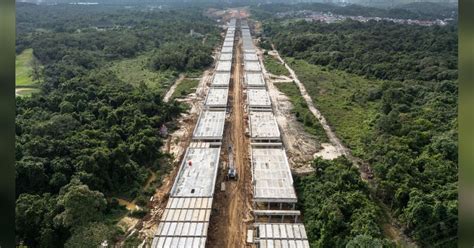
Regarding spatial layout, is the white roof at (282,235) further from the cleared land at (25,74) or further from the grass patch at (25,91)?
the cleared land at (25,74)

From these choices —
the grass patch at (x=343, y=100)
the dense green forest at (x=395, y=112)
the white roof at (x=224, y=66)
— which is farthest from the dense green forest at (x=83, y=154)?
the grass patch at (x=343, y=100)

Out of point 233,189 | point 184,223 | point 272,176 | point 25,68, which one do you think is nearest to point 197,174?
point 233,189

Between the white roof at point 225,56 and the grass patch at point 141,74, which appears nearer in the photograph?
the grass patch at point 141,74

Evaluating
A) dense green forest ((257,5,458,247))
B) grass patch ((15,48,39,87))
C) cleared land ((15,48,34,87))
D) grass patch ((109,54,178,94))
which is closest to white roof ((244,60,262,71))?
dense green forest ((257,5,458,247))

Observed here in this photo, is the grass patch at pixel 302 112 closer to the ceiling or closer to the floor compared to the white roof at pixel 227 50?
closer to the floor

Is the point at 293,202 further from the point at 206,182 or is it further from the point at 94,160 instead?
the point at 94,160

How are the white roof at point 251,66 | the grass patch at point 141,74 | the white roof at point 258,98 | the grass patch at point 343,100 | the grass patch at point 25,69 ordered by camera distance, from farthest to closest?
1. the white roof at point 251,66
2. the grass patch at point 141,74
3. the grass patch at point 25,69
4. the white roof at point 258,98
5. the grass patch at point 343,100

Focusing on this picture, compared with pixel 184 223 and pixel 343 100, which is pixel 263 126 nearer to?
pixel 184 223
